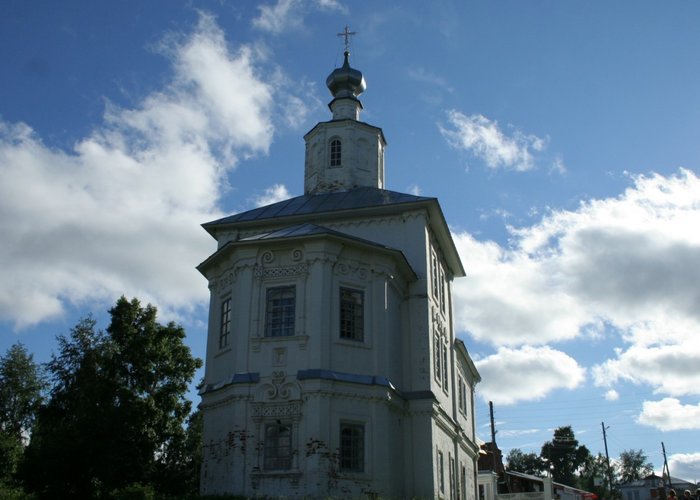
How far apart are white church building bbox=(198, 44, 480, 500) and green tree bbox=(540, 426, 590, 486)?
7564cm

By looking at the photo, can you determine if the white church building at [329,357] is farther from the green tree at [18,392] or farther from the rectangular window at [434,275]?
the green tree at [18,392]

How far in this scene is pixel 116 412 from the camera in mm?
27609

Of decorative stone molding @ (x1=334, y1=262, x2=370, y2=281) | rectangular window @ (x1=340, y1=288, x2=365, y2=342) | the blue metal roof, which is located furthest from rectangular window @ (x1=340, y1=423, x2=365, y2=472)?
the blue metal roof

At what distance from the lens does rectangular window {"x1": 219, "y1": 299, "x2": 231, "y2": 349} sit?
23.7 meters

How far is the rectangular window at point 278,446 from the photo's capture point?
68.6 feet

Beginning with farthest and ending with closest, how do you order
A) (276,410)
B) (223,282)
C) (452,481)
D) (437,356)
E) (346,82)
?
(346,82) < (452,481) < (437,356) < (223,282) < (276,410)

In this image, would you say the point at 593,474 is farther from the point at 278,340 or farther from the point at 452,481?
the point at 278,340

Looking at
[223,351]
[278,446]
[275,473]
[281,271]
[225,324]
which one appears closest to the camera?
[275,473]

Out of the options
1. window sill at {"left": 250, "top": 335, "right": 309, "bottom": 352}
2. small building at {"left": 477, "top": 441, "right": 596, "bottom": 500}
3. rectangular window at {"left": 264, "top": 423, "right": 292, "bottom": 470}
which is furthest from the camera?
small building at {"left": 477, "top": 441, "right": 596, "bottom": 500}

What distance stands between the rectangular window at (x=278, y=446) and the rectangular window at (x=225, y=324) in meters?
3.57

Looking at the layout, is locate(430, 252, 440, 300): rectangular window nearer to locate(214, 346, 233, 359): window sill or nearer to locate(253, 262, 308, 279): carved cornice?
locate(253, 262, 308, 279): carved cornice

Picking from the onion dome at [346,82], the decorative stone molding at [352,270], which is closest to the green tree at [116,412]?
the decorative stone molding at [352,270]

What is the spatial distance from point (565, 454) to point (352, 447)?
83852mm

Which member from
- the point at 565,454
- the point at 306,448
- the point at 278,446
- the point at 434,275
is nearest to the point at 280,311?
the point at 278,446
